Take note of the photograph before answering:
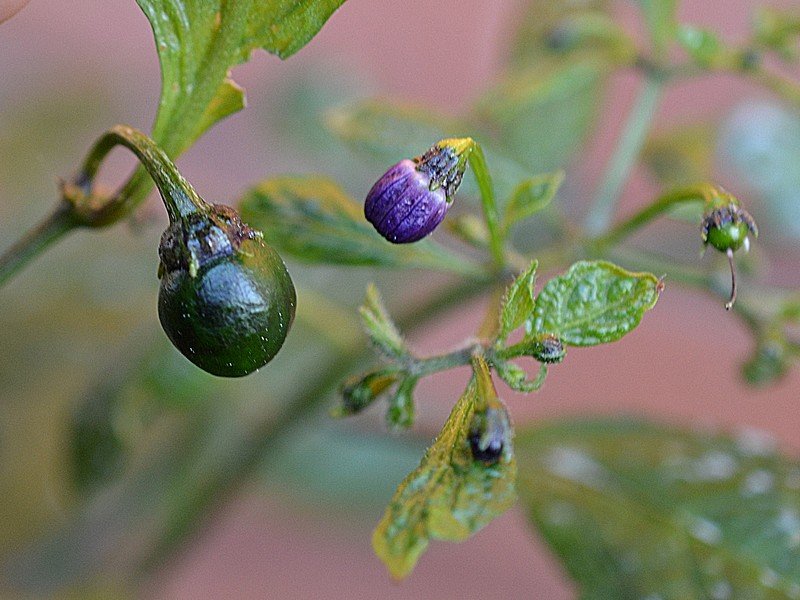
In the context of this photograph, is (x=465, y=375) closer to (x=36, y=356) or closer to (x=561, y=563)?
(x=36, y=356)

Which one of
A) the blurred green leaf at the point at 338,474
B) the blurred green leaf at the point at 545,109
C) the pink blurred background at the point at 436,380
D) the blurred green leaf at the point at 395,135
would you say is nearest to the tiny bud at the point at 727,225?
the blurred green leaf at the point at 395,135

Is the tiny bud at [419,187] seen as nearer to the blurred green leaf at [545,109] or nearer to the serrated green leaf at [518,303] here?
the serrated green leaf at [518,303]

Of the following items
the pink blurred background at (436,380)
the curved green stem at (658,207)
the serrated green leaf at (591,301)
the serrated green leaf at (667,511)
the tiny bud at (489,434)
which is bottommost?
the pink blurred background at (436,380)

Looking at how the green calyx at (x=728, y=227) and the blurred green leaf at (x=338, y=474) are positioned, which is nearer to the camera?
the green calyx at (x=728, y=227)

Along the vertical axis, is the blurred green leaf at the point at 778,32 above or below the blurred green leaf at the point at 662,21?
below

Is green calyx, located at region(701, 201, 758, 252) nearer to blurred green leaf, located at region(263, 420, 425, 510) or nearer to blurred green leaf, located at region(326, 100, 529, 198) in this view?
blurred green leaf, located at region(326, 100, 529, 198)

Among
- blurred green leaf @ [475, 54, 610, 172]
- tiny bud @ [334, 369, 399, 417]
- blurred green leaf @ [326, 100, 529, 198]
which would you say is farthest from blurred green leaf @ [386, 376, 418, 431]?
blurred green leaf @ [475, 54, 610, 172]

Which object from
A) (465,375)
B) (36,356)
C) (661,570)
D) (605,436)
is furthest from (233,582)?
(661,570)

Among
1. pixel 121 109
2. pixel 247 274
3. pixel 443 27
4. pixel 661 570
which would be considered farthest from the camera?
pixel 443 27
